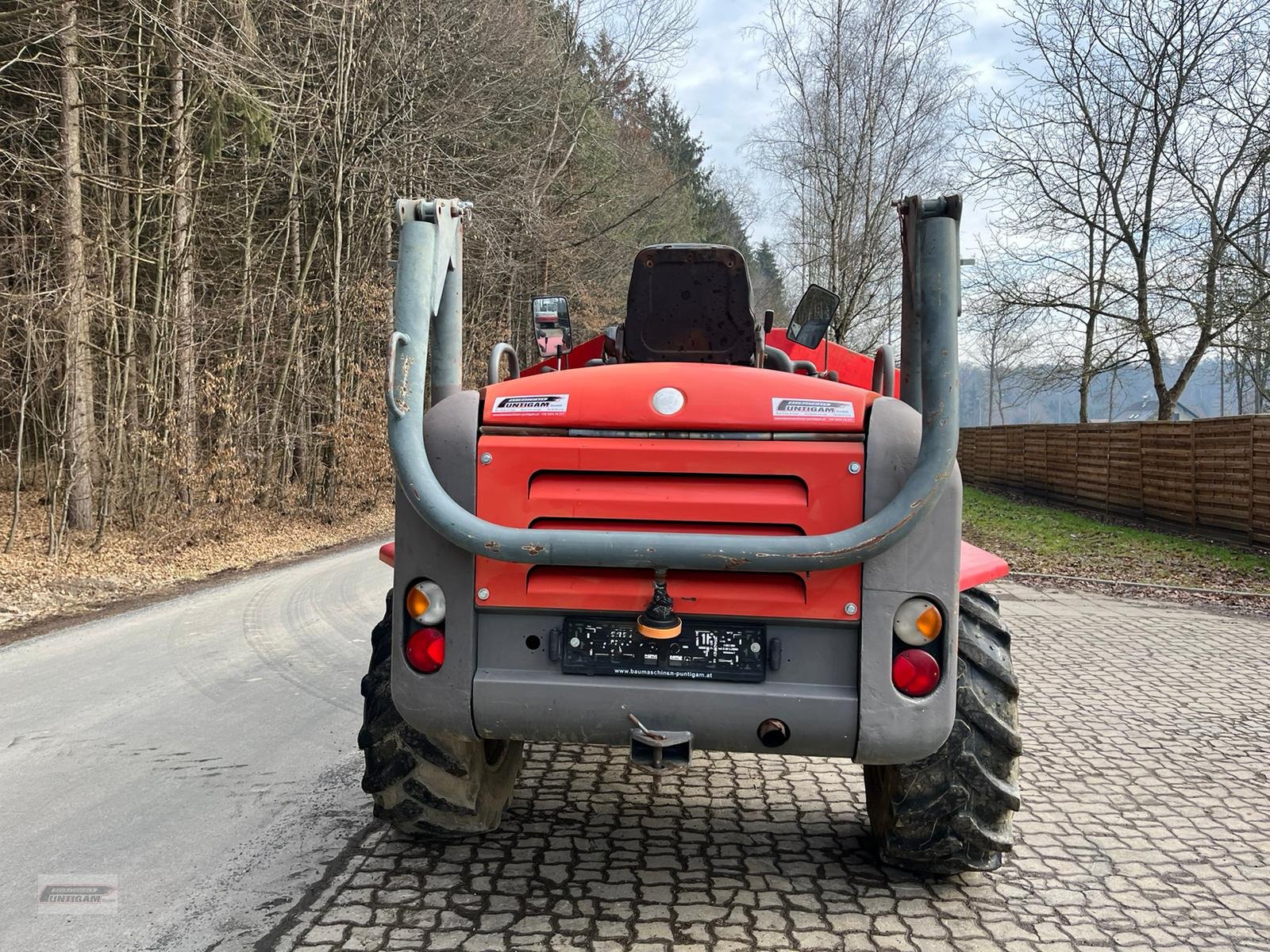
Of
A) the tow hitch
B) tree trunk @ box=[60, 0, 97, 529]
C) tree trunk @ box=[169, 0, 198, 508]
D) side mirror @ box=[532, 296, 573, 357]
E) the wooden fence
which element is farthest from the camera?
the wooden fence

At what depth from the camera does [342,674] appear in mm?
6207

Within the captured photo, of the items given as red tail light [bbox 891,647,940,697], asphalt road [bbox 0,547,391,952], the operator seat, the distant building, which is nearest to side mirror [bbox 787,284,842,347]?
the operator seat

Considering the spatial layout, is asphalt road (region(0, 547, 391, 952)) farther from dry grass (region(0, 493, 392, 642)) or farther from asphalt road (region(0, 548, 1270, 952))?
dry grass (region(0, 493, 392, 642))

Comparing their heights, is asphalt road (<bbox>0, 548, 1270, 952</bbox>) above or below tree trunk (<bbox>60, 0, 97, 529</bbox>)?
below

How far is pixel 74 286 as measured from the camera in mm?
10875

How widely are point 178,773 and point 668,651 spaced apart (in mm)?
2761

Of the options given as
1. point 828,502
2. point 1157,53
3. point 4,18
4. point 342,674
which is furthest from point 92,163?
point 1157,53

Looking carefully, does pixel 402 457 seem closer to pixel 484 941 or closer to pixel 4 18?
pixel 484 941

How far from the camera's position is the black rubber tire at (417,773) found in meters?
3.35

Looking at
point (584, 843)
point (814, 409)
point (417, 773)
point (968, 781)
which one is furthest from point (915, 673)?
point (417, 773)

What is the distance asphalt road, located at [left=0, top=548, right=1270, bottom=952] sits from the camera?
3033 millimetres

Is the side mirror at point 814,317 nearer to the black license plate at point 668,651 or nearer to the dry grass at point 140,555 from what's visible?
the black license plate at point 668,651

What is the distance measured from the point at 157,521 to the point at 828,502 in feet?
38.1
